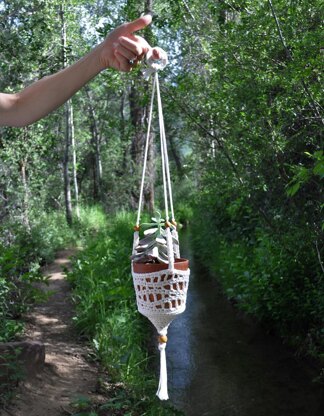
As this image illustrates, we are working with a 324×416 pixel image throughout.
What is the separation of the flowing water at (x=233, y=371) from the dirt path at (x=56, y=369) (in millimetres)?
962

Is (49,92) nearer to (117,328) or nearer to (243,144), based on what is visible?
(243,144)

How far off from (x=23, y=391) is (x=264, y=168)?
309 cm

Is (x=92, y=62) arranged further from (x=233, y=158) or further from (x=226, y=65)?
(x=233, y=158)

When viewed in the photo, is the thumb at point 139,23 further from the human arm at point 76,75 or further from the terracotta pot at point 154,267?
the terracotta pot at point 154,267

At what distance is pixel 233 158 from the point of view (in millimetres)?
5812

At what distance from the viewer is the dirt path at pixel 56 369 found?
4367mm

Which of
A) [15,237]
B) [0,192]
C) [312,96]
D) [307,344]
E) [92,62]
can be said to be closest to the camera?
[92,62]

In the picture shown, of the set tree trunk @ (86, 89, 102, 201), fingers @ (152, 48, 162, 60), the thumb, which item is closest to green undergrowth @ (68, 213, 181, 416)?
fingers @ (152, 48, 162, 60)

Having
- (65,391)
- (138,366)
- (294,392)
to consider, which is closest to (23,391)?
(65,391)

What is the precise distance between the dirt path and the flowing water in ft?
3.16

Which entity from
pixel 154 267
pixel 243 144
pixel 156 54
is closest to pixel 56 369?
pixel 243 144

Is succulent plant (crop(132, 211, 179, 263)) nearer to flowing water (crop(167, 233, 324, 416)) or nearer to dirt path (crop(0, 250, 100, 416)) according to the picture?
dirt path (crop(0, 250, 100, 416))

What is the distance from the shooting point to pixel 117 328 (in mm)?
5953

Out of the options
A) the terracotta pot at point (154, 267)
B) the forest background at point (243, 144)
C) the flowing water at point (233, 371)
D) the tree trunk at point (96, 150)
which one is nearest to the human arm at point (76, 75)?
the terracotta pot at point (154, 267)
